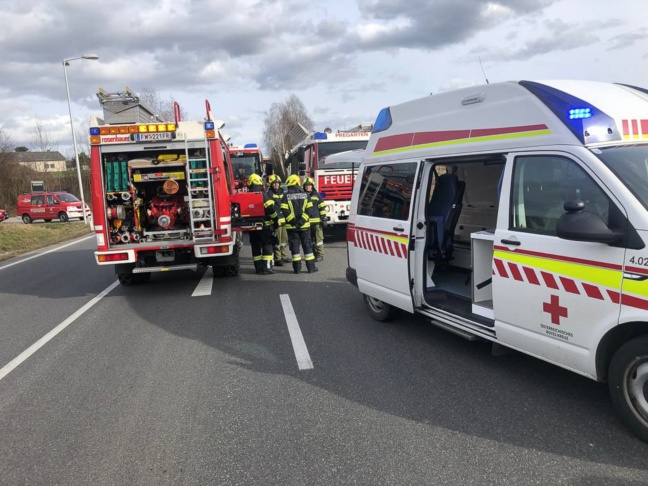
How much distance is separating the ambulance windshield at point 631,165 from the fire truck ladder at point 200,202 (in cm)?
625

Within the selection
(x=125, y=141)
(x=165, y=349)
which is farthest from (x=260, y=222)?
(x=165, y=349)

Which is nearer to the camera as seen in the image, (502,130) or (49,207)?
(502,130)

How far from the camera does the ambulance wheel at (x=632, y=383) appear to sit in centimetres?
302

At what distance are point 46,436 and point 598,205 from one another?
4.21m

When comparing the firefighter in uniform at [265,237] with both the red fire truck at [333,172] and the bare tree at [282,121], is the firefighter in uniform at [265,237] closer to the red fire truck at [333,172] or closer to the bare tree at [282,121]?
the red fire truck at [333,172]

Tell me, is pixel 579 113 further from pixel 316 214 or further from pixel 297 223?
pixel 316 214

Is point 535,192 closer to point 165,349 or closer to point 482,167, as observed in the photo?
point 482,167

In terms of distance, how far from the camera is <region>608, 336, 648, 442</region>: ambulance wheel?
3.02 m

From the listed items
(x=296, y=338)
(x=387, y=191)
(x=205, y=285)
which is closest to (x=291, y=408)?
(x=296, y=338)

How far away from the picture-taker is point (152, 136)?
8102 millimetres

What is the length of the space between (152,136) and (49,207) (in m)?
26.0

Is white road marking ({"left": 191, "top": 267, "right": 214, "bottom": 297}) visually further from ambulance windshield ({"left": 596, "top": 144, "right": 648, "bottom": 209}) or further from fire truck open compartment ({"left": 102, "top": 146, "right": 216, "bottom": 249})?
ambulance windshield ({"left": 596, "top": 144, "right": 648, "bottom": 209})

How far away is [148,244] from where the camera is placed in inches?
325

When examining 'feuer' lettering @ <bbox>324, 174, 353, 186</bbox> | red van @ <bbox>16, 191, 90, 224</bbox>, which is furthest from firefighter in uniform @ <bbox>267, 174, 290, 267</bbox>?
red van @ <bbox>16, 191, 90, 224</bbox>
